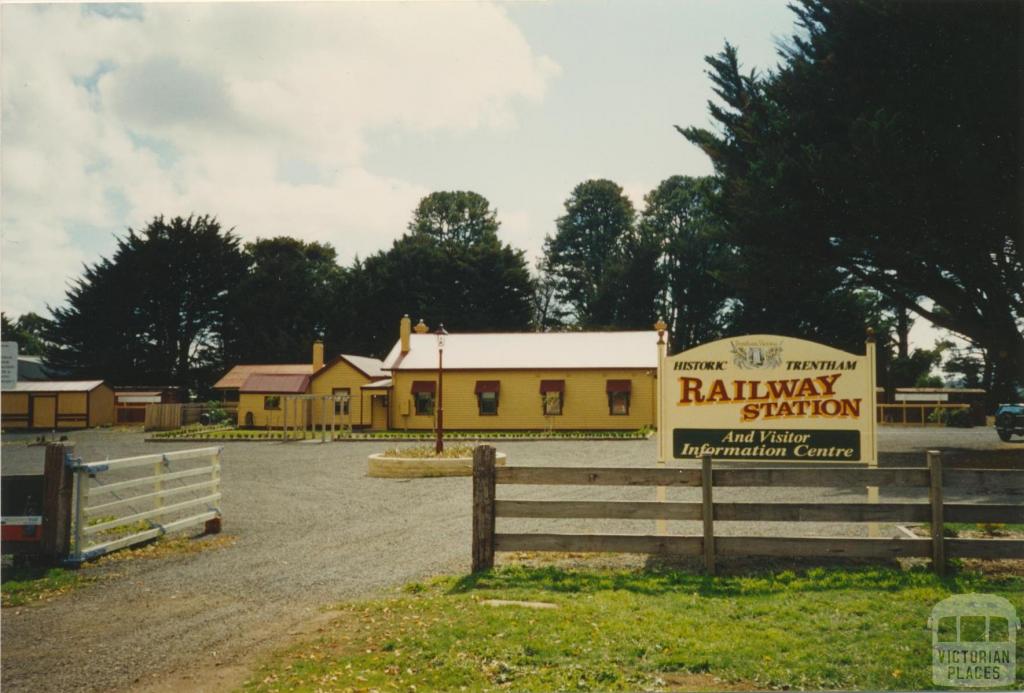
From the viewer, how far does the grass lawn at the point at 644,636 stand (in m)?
4.78

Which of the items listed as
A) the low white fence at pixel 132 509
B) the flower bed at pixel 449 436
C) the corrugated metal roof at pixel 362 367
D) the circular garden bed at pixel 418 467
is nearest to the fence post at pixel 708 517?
the low white fence at pixel 132 509

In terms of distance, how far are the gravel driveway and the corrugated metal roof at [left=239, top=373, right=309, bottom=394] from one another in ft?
73.6

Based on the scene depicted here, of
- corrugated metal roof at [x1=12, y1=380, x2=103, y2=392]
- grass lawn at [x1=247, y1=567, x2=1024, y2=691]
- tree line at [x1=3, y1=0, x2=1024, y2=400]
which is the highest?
tree line at [x1=3, y1=0, x2=1024, y2=400]

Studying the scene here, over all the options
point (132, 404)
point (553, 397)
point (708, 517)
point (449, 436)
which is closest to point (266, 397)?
point (132, 404)

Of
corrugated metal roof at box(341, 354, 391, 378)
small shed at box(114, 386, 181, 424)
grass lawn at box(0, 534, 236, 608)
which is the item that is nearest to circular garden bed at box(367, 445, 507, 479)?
grass lawn at box(0, 534, 236, 608)

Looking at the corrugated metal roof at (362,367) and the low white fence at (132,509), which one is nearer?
the low white fence at (132,509)

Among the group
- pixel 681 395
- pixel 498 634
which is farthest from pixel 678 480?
pixel 498 634

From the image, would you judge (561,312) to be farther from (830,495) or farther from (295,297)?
(830,495)

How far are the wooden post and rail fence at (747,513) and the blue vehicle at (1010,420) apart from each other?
62.6 ft

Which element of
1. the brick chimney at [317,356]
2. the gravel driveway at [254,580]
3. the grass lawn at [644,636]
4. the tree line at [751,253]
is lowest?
the gravel driveway at [254,580]

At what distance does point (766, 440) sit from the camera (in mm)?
8133

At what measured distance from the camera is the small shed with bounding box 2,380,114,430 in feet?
124

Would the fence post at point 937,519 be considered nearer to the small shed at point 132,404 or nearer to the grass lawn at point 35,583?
the grass lawn at point 35,583

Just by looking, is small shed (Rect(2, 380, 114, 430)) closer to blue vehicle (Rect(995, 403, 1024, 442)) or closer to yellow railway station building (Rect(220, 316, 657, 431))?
yellow railway station building (Rect(220, 316, 657, 431))
